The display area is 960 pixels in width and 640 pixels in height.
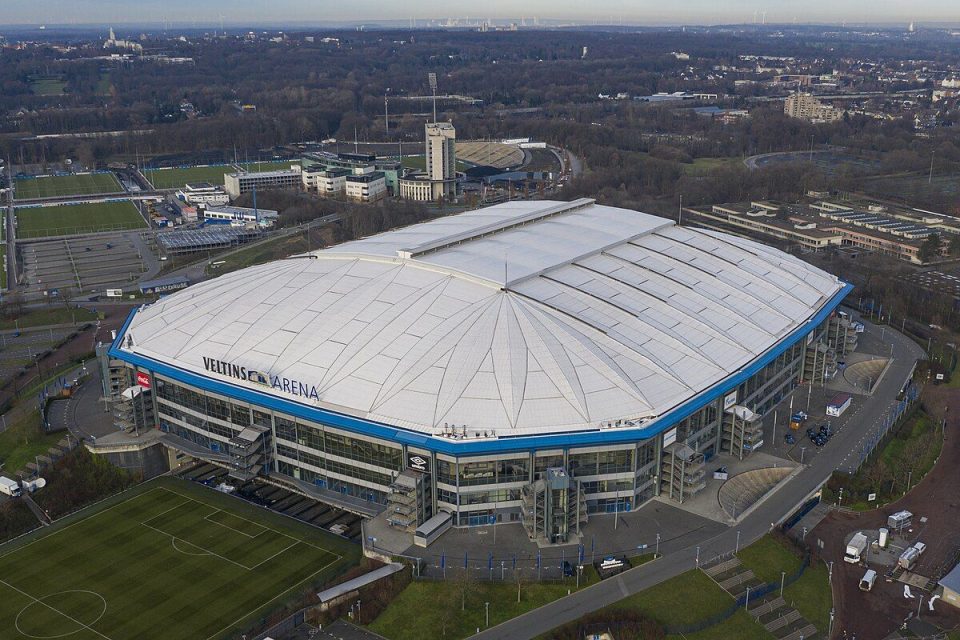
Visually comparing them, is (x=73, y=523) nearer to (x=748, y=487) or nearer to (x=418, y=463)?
(x=418, y=463)

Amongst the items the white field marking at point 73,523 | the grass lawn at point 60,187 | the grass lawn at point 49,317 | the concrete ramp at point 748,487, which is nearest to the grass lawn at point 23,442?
the white field marking at point 73,523

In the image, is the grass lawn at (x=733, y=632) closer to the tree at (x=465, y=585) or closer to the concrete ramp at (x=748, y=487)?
the concrete ramp at (x=748, y=487)

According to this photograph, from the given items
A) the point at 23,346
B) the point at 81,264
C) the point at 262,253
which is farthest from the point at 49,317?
the point at 262,253

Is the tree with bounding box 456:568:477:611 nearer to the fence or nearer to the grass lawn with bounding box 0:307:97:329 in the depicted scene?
the fence

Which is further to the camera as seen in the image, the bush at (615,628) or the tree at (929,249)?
the tree at (929,249)

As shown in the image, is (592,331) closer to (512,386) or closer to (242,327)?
(512,386)

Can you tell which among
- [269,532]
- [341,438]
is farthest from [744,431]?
[269,532]
